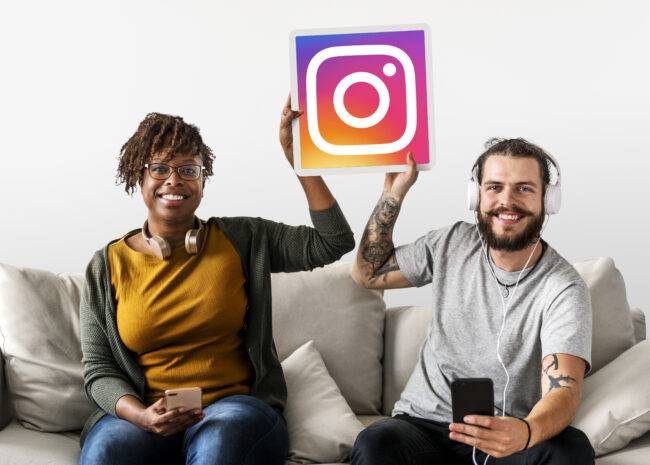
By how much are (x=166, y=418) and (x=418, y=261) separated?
0.74 metres

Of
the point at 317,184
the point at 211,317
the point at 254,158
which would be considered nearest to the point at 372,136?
the point at 317,184

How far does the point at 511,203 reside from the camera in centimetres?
235

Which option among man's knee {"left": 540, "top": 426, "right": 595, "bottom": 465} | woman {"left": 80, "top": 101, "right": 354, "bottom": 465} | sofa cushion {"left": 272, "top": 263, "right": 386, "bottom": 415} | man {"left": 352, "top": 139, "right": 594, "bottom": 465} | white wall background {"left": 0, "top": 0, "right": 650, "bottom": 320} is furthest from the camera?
white wall background {"left": 0, "top": 0, "right": 650, "bottom": 320}

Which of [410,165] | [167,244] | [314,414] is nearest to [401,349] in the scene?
[314,414]

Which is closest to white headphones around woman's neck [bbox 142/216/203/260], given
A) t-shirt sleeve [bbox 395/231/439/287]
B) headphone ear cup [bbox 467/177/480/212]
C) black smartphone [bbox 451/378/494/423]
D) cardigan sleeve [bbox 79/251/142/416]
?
cardigan sleeve [bbox 79/251/142/416]

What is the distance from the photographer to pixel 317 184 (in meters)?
2.38

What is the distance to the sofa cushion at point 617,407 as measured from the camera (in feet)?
7.91

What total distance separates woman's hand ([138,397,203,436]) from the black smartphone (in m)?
0.58

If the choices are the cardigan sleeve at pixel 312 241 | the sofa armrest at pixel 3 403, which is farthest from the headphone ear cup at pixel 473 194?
the sofa armrest at pixel 3 403

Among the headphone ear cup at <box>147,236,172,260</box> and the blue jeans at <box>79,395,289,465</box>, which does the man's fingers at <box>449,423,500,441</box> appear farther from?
the headphone ear cup at <box>147,236,172,260</box>

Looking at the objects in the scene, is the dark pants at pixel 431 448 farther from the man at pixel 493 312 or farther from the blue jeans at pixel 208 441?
the blue jeans at pixel 208 441

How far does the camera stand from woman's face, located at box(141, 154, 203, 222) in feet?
7.80

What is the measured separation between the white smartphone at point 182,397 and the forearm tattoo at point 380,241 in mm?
602

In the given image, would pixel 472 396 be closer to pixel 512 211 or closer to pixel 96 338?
pixel 512 211
